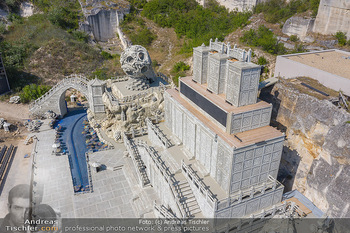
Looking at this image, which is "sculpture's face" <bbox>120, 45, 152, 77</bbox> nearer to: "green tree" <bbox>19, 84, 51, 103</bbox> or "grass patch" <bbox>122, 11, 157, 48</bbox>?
"green tree" <bbox>19, 84, 51, 103</bbox>

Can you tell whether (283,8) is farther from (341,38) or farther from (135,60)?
(135,60)

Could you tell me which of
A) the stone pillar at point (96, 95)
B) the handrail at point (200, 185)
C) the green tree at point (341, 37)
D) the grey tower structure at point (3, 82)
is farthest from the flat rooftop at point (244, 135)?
the grey tower structure at point (3, 82)

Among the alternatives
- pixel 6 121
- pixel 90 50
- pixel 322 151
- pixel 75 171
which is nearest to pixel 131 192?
pixel 75 171

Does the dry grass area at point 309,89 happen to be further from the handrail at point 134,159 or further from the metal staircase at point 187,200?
the handrail at point 134,159

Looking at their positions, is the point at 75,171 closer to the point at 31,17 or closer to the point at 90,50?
the point at 90,50

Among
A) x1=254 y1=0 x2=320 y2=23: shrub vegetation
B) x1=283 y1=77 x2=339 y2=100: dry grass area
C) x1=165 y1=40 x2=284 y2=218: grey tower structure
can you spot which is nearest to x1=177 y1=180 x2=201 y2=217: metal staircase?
x1=165 y1=40 x2=284 y2=218: grey tower structure

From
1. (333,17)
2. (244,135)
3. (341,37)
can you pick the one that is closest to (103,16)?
(333,17)
